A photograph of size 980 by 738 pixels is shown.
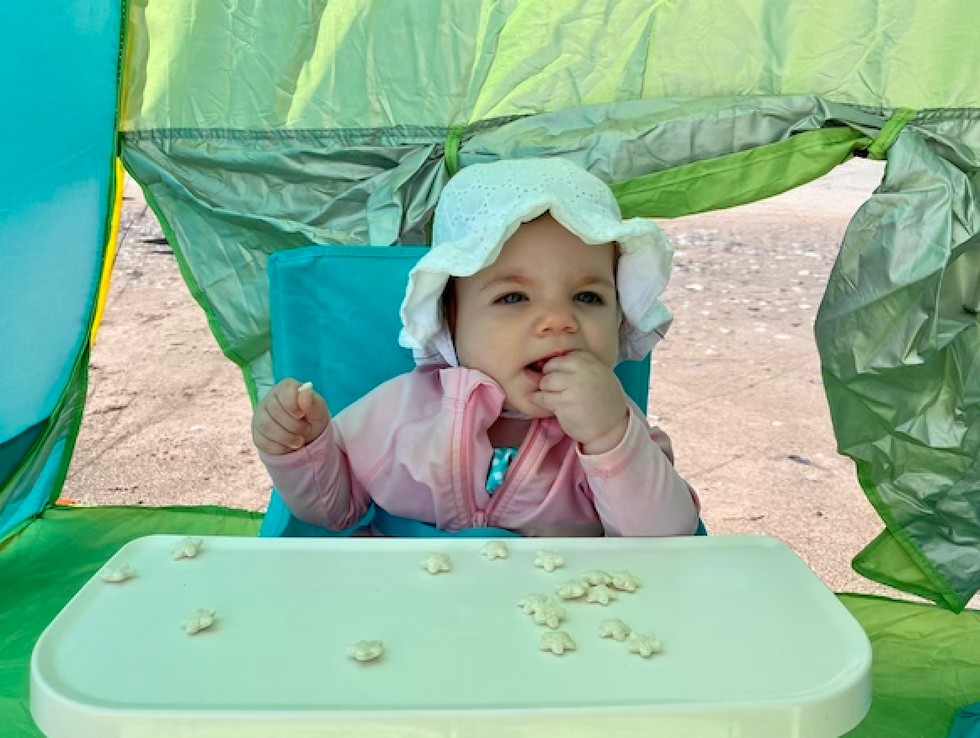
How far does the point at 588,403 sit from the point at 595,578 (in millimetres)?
242

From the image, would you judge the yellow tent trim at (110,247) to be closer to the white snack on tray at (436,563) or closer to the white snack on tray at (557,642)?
the white snack on tray at (436,563)

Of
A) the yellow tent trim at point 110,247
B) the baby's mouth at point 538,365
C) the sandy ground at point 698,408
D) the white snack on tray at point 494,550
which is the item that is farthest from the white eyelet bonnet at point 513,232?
the sandy ground at point 698,408

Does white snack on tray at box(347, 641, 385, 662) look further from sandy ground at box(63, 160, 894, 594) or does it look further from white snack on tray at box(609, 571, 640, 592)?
sandy ground at box(63, 160, 894, 594)

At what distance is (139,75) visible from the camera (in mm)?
1829

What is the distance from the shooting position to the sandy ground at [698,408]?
8.22 ft

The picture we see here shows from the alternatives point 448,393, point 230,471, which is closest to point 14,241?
point 448,393

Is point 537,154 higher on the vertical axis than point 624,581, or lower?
higher

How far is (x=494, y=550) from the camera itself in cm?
92

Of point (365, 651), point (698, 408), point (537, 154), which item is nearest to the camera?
point (365, 651)

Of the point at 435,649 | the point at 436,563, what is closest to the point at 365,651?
the point at 435,649

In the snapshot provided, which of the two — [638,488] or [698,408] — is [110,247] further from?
[698,408]

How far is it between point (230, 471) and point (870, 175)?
17.6 feet

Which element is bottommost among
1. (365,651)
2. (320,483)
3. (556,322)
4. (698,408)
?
(698,408)

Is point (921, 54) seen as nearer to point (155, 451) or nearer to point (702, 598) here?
point (702, 598)
